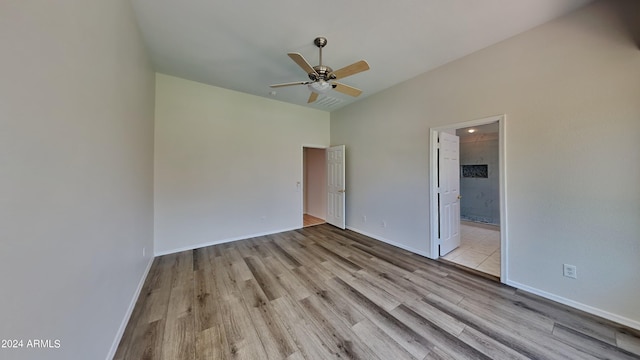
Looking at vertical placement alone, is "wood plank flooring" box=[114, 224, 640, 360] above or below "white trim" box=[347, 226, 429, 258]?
below

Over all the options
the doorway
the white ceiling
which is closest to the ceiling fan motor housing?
the white ceiling

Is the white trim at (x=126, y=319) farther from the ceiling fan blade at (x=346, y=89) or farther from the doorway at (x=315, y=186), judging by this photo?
the doorway at (x=315, y=186)

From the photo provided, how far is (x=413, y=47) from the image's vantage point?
2.56 metres

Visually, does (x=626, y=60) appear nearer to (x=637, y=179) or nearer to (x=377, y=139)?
(x=637, y=179)

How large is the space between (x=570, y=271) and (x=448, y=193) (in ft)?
5.03

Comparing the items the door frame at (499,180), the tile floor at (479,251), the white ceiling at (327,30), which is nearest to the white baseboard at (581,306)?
the door frame at (499,180)

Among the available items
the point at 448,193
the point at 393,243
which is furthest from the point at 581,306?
the point at 393,243

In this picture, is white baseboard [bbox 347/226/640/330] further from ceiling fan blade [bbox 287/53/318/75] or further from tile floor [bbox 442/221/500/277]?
ceiling fan blade [bbox 287/53/318/75]

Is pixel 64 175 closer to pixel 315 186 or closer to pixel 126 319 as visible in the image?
pixel 126 319

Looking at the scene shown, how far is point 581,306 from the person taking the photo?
1.99 metres

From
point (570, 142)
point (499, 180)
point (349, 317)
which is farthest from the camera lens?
point (499, 180)

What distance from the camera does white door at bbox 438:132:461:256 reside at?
319 centimetres

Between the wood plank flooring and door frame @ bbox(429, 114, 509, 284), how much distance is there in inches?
12.0

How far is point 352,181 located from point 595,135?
11.0 ft
